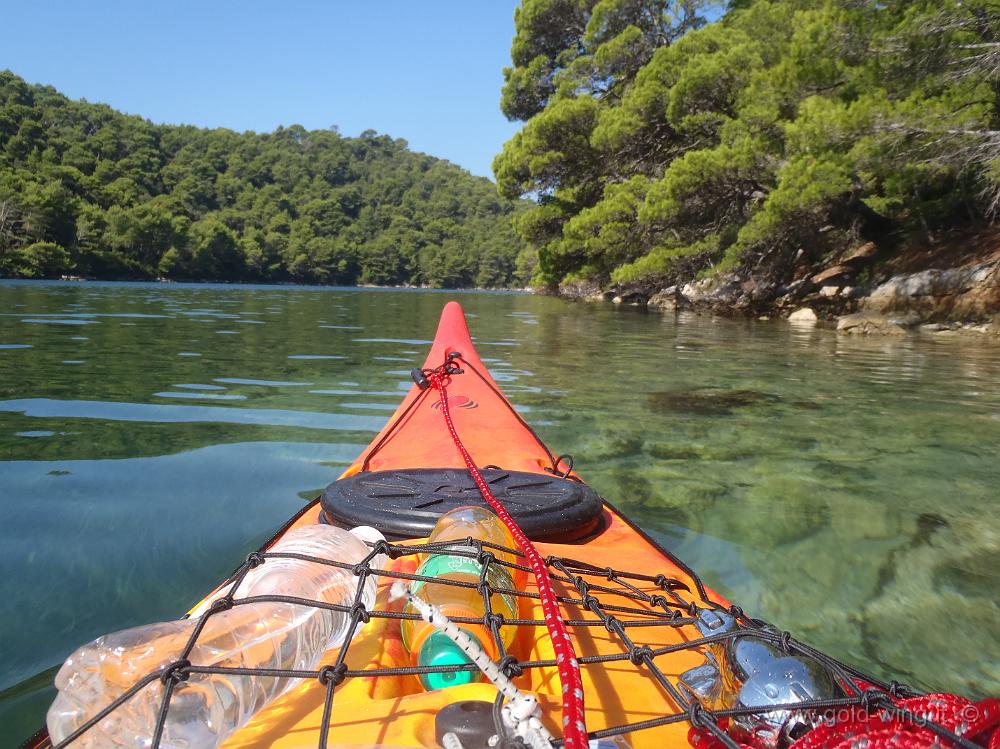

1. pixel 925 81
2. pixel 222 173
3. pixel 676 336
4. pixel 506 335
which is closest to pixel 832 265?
pixel 925 81

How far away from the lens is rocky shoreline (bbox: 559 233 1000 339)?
11211mm

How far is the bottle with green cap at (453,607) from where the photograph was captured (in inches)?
40.6

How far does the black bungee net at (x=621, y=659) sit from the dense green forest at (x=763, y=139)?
10.4 m

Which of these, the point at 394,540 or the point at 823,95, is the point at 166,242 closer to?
the point at 823,95

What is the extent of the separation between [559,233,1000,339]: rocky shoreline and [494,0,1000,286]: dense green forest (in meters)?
0.65

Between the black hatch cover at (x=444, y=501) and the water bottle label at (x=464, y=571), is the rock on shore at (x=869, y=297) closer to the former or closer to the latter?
the black hatch cover at (x=444, y=501)

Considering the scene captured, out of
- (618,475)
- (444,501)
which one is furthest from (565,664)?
(618,475)

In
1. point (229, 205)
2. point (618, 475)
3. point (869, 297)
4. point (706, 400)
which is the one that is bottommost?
point (618, 475)

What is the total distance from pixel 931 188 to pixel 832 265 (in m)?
3.75

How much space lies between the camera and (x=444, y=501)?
6.11 feet

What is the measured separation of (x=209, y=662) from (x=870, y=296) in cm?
1524

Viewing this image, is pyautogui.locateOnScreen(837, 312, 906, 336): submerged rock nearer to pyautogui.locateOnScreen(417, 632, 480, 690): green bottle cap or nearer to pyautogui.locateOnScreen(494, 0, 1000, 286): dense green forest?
pyautogui.locateOnScreen(494, 0, 1000, 286): dense green forest

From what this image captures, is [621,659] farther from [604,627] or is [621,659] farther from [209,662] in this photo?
[209,662]

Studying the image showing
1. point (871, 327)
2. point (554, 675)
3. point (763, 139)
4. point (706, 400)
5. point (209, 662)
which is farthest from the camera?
point (763, 139)
